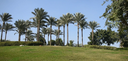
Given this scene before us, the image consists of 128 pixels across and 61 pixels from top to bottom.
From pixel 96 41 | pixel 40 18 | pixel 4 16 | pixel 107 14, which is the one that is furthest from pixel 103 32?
pixel 107 14

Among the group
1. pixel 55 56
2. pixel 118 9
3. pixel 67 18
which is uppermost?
pixel 67 18

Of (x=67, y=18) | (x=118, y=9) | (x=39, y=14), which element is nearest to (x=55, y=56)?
(x=118, y=9)

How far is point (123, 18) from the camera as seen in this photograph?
49.8ft

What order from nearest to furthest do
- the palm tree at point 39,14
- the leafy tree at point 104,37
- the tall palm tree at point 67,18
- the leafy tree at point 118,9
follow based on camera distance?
the leafy tree at point 118,9 → the palm tree at point 39,14 → the tall palm tree at point 67,18 → the leafy tree at point 104,37

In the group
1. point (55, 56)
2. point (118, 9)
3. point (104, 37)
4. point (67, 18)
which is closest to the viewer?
point (118, 9)

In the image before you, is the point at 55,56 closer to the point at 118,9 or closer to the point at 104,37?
the point at 118,9

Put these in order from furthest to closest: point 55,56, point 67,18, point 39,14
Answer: point 67,18, point 39,14, point 55,56

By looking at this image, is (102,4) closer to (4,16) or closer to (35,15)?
(35,15)

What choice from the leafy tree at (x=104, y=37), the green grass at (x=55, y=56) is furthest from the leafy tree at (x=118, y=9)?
the leafy tree at (x=104, y=37)

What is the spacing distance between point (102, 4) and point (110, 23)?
2.83m

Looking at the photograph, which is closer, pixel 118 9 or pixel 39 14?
pixel 118 9

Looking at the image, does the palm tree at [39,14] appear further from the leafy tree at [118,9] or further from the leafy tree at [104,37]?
the leafy tree at [104,37]

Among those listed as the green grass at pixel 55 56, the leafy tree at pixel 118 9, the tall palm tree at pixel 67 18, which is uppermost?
the tall palm tree at pixel 67 18

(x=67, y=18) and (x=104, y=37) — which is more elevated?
(x=67, y=18)
